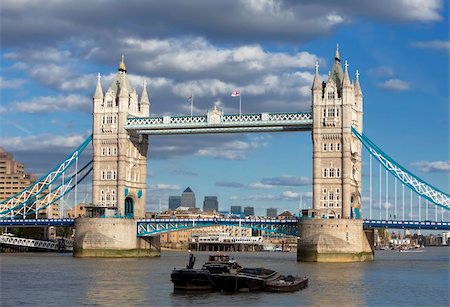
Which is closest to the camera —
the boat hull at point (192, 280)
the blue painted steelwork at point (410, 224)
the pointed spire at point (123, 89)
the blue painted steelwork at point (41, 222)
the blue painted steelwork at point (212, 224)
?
the boat hull at point (192, 280)

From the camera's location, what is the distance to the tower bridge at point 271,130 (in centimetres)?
10838

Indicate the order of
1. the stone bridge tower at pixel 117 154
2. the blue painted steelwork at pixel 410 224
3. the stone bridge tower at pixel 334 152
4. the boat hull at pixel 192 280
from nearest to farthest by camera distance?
1. the boat hull at pixel 192 280
2. the blue painted steelwork at pixel 410 224
3. the stone bridge tower at pixel 334 152
4. the stone bridge tower at pixel 117 154

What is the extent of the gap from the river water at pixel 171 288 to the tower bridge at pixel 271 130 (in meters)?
12.3

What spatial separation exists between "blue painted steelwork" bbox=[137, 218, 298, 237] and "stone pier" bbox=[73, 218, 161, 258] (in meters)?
2.65

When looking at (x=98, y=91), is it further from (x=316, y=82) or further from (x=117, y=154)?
(x=316, y=82)

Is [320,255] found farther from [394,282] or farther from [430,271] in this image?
[394,282]

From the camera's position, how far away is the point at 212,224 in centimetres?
11588

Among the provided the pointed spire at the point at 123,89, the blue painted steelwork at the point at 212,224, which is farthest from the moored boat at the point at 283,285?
the pointed spire at the point at 123,89

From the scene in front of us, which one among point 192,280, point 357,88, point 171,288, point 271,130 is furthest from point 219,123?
point 192,280

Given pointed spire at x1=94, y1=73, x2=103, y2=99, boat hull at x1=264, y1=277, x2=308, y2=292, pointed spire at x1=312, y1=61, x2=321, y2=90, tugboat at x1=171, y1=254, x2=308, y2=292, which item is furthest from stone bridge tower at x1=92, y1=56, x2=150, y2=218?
boat hull at x1=264, y1=277, x2=308, y2=292

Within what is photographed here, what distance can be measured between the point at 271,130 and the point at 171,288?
5164 cm

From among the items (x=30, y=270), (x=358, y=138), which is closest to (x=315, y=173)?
(x=358, y=138)

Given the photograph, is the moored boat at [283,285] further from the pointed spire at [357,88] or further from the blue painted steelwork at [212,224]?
the pointed spire at [357,88]

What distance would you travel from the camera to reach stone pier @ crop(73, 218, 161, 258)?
→ 377ft
